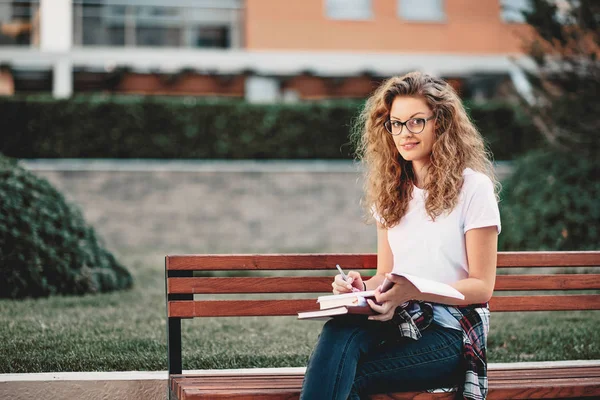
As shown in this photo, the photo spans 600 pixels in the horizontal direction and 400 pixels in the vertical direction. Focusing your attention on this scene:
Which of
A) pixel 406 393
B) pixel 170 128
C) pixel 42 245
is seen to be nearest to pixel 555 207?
pixel 42 245

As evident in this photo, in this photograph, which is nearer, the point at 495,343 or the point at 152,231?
the point at 495,343

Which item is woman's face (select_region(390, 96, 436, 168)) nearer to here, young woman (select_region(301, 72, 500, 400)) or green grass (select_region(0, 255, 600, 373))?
young woman (select_region(301, 72, 500, 400))

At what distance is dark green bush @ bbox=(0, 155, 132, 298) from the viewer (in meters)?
7.27

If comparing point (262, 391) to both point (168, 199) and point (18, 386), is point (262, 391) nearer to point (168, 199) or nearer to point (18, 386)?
point (18, 386)

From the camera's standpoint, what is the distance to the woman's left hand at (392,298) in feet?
10.8

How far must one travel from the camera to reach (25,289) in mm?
7312

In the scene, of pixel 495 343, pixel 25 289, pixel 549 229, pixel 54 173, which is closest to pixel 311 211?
pixel 54 173

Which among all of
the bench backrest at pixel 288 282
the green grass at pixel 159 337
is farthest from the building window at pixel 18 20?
the bench backrest at pixel 288 282

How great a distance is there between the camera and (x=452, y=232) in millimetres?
3646

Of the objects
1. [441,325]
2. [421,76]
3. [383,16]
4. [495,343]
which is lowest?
[495,343]

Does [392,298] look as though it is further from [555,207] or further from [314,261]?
[555,207]

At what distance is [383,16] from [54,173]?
34.1ft

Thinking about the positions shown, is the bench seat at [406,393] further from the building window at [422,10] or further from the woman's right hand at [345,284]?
the building window at [422,10]

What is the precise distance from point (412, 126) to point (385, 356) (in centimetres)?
100
